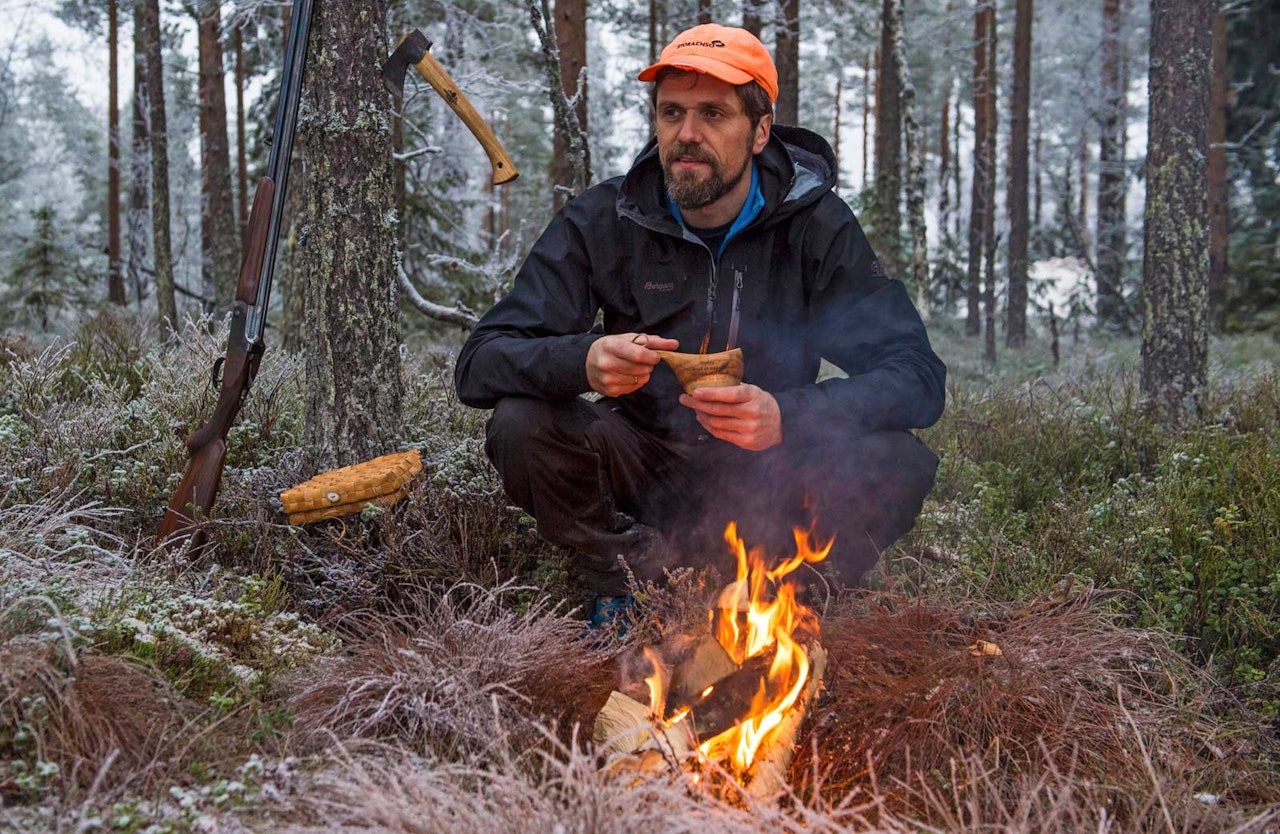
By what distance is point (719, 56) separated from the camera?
343 cm

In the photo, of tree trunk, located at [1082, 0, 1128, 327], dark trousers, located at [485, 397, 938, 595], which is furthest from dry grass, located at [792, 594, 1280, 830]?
tree trunk, located at [1082, 0, 1128, 327]

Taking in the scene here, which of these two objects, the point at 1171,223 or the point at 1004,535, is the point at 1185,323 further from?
the point at 1004,535

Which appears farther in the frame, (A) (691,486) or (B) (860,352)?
(A) (691,486)

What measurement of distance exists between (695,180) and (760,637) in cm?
157

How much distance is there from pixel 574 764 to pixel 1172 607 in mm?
2411

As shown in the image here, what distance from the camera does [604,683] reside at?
9.18 ft

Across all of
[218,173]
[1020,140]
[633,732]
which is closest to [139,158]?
[218,173]

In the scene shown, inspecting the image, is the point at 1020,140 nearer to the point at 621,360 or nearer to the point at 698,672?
the point at 621,360

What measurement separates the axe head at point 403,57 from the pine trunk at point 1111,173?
1754 cm

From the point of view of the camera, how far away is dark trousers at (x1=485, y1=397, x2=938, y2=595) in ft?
11.2

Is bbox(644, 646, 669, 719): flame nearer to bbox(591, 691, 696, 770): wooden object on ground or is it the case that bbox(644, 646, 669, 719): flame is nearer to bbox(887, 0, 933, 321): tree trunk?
bbox(591, 691, 696, 770): wooden object on ground

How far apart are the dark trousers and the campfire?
663 millimetres

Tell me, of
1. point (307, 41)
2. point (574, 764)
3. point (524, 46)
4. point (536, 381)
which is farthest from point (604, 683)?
point (524, 46)

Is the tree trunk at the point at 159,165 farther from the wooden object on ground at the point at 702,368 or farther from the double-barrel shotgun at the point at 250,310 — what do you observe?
the wooden object on ground at the point at 702,368
